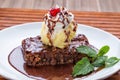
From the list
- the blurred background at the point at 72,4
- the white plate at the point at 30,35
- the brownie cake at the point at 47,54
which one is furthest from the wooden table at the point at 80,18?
the blurred background at the point at 72,4

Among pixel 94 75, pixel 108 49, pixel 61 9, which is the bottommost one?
pixel 94 75

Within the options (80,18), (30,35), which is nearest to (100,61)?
(30,35)

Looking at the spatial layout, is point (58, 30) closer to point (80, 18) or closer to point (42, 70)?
point (42, 70)

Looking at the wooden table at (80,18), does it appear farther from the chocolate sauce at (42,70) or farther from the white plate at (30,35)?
the chocolate sauce at (42,70)

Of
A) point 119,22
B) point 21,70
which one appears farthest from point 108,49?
point 119,22

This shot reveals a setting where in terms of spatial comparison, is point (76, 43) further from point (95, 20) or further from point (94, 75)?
point (95, 20)
